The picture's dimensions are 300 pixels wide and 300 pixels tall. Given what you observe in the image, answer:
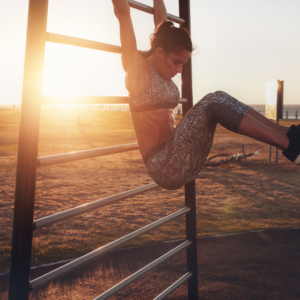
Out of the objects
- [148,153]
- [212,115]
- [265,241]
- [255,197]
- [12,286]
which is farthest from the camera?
[255,197]

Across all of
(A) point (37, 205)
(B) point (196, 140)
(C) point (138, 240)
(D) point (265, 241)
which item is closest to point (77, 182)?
(A) point (37, 205)

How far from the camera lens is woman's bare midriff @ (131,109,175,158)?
181cm

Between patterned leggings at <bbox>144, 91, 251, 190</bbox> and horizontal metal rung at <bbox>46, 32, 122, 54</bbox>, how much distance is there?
530mm

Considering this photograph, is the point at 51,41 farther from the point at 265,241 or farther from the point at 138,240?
the point at 265,241

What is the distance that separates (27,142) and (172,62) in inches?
36.6

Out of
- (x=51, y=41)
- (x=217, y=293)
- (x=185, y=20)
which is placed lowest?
(x=217, y=293)

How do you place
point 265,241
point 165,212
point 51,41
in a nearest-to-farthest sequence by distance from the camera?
point 51,41, point 265,241, point 165,212

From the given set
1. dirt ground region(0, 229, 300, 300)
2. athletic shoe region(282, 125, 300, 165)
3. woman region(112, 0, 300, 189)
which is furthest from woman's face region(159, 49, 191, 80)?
dirt ground region(0, 229, 300, 300)

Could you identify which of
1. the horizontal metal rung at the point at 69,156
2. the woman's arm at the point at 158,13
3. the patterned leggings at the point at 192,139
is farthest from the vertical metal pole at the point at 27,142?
the woman's arm at the point at 158,13

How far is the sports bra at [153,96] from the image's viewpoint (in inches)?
68.9

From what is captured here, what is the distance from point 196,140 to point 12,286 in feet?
3.45

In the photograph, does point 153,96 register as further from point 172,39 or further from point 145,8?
point 145,8

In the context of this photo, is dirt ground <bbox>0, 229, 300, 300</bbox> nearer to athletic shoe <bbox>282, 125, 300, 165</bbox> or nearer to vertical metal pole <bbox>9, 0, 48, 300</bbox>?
vertical metal pole <bbox>9, 0, 48, 300</bbox>

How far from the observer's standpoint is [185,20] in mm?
2254
